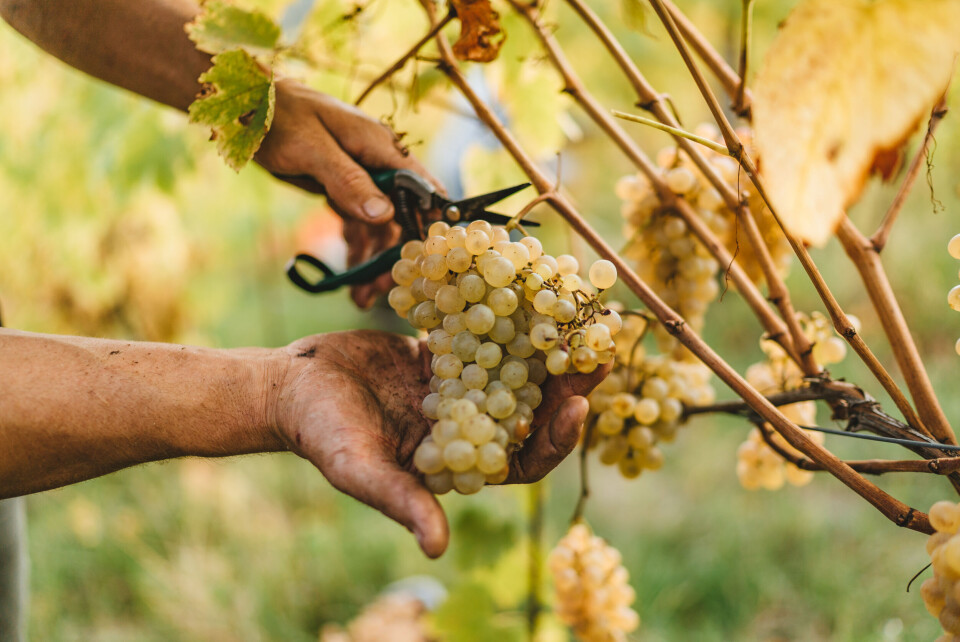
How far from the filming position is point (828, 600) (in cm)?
153

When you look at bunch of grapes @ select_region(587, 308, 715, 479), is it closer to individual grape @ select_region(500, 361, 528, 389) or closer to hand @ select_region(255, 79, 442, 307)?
individual grape @ select_region(500, 361, 528, 389)

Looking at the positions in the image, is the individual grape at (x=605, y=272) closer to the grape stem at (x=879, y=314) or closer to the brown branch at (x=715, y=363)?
the brown branch at (x=715, y=363)

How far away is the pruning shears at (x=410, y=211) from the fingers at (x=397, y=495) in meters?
0.28

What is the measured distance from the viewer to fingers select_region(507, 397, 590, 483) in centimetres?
48

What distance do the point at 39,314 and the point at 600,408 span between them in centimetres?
218

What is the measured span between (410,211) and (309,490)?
191 centimetres

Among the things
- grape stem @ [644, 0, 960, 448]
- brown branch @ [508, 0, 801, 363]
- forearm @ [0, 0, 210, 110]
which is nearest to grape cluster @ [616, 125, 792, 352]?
brown branch @ [508, 0, 801, 363]

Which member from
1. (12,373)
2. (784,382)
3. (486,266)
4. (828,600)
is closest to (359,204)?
(486,266)

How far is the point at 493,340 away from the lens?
538 mm

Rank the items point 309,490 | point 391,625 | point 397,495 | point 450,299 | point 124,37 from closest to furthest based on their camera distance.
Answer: point 397,495
point 450,299
point 124,37
point 391,625
point 309,490

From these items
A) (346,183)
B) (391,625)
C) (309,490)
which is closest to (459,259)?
(346,183)

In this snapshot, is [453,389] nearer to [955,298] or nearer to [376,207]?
[376,207]

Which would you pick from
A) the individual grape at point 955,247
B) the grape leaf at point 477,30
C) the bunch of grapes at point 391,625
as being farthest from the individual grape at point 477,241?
the bunch of grapes at point 391,625

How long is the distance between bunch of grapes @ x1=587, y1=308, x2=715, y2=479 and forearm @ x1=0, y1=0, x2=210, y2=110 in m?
0.57
